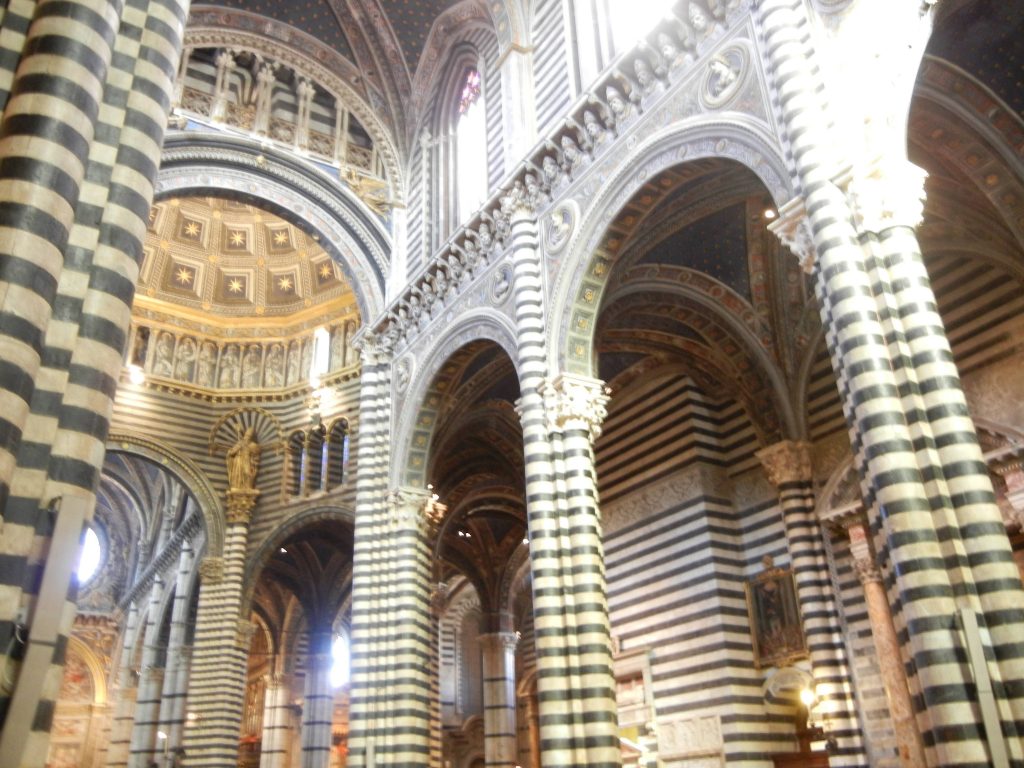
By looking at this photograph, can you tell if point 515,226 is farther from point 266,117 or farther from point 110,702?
point 110,702

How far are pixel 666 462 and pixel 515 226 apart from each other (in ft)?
19.6

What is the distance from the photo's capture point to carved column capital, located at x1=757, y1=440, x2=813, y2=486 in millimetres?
14852

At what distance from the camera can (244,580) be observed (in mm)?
23641

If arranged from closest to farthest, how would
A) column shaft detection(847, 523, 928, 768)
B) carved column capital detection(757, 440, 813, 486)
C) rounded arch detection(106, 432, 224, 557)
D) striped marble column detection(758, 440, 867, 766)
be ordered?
column shaft detection(847, 523, 928, 768)
striped marble column detection(758, 440, 867, 766)
carved column capital detection(757, 440, 813, 486)
rounded arch detection(106, 432, 224, 557)

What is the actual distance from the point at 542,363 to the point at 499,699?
14676mm

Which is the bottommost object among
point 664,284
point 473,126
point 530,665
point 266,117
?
point 530,665

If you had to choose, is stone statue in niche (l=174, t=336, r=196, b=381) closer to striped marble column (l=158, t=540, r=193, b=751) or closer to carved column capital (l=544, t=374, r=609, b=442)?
striped marble column (l=158, t=540, r=193, b=751)

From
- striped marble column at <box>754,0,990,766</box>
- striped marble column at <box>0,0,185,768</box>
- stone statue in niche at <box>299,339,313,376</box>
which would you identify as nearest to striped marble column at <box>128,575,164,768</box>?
stone statue in niche at <box>299,339,313,376</box>

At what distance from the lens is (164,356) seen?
2573cm

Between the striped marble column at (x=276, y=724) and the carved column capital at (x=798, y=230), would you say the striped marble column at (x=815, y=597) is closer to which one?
the carved column capital at (x=798, y=230)

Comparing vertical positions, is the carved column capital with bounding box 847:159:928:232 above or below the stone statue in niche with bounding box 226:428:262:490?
below

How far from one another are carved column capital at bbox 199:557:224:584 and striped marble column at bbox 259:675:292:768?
6383 mm

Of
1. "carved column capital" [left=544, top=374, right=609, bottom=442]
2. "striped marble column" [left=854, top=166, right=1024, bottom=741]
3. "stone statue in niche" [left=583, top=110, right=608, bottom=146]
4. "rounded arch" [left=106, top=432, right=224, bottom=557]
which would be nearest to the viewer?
"striped marble column" [left=854, top=166, right=1024, bottom=741]

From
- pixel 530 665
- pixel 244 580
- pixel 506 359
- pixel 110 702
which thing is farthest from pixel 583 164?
pixel 110 702
